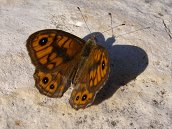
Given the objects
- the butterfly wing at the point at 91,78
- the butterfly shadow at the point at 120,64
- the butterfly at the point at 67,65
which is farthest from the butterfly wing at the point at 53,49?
the butterfly shadow at the point at 120,64

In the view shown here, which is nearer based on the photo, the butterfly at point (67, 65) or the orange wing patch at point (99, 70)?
the orange wing patch at point (99, 70)

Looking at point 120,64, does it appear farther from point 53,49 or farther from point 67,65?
point 53,49

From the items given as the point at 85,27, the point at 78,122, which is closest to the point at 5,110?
the point at 78,122

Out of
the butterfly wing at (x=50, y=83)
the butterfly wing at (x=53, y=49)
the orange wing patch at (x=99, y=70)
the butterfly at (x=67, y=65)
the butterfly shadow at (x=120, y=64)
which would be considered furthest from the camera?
the butterfly shadow at (x=120, y=64)

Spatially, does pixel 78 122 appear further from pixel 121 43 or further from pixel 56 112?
pixel 121 43

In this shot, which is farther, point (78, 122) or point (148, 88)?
point (148, 88)

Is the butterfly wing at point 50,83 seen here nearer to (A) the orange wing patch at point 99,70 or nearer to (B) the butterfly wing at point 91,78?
(B) the butterfly wing at point 91,78

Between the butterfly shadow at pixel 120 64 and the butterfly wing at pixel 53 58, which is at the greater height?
the butterfly wing at pixel 53 58

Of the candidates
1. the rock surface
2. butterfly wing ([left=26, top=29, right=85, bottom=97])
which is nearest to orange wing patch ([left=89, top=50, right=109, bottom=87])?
butterfly wing ([left=26, top=29, right=85, bottom=97])
